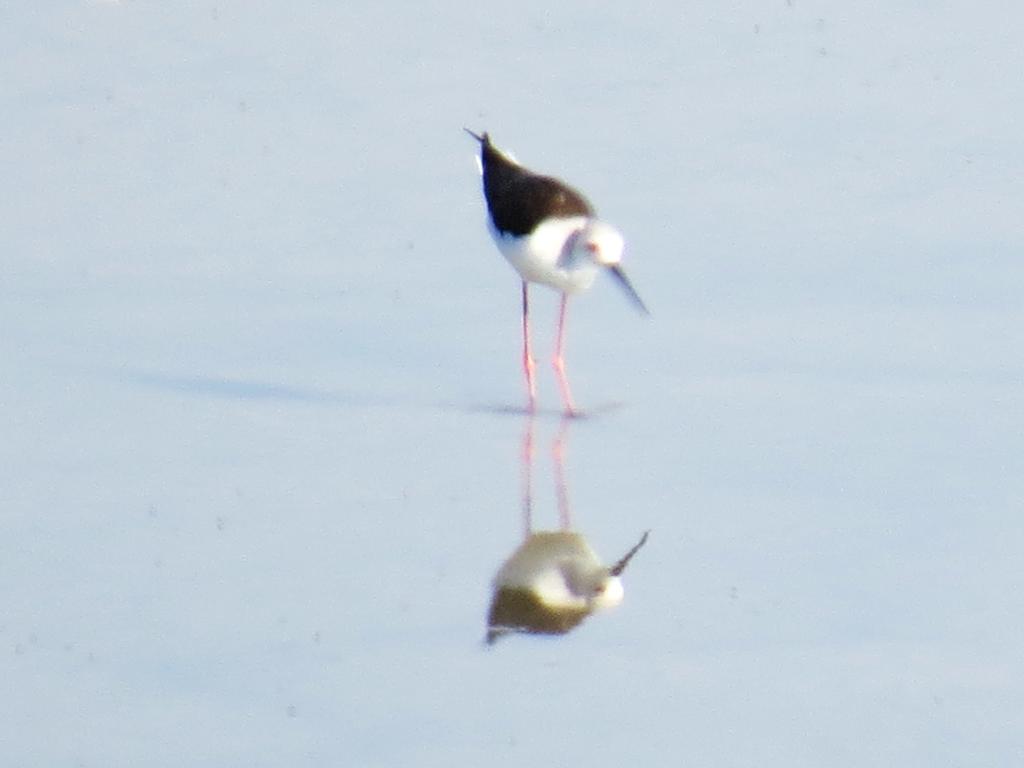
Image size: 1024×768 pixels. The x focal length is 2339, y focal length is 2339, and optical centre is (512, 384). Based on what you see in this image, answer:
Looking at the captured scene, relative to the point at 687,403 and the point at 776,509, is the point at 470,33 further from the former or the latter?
the point at 776,509

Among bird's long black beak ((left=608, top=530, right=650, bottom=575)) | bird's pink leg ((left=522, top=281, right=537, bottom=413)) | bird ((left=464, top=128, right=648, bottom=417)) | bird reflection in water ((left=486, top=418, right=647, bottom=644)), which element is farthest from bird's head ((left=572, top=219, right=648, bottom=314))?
bird's long black beak ((left=608, top=530, right=650, bottom=575))

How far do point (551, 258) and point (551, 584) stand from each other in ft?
5.99

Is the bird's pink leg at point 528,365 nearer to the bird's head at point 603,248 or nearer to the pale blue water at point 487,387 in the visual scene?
the pale blue water at point 487,387

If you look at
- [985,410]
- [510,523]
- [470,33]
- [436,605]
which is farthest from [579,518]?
[470,33]

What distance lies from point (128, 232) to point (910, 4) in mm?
4427

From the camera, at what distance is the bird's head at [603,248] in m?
7.65

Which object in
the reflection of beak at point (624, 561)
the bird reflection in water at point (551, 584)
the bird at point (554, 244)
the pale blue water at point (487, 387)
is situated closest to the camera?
the pale blue water at point (487, 387)

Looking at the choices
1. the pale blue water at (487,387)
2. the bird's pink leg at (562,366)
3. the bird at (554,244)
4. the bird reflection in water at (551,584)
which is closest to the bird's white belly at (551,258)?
the bird at (554,244)

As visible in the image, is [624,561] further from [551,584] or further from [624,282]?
[624,282]

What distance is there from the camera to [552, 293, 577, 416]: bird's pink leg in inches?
291

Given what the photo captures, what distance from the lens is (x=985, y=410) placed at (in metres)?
7.07

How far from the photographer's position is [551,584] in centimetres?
611

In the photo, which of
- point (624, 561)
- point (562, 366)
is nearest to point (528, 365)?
point (562, 366)

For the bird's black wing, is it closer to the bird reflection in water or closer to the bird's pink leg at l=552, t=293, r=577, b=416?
the bird's pink leg at l=552, t=293, r=577, b=416
